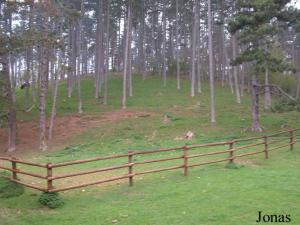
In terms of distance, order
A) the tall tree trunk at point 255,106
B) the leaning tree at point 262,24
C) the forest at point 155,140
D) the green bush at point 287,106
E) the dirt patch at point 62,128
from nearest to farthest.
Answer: the forest at point 155,140 → the green bush at point 287,106 → the leaning tree at point 262,24 → the tall tree trunk at point 255,106 → the dirt patch at point 62,128

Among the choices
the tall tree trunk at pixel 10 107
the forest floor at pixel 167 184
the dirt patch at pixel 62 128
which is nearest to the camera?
the forest floor at pixel 167 184

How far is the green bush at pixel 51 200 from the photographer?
11.1 meters

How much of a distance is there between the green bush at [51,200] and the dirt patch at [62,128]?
56.8ft

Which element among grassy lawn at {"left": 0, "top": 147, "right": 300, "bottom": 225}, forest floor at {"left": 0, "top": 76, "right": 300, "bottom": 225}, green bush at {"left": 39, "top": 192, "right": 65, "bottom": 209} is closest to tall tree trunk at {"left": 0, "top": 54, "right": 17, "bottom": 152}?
forest floor at {"left": 0, "top": 76, "right": 300, "bottom": 225}

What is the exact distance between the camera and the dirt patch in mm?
30298

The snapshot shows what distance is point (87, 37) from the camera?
73.4 m

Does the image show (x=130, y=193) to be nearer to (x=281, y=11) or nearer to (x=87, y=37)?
(x=281, y=11)

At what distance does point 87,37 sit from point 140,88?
957 inches

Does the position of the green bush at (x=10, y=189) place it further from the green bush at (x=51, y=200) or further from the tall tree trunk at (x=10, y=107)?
the tall tree trunk at (x=10, y=107)

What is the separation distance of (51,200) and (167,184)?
3.74 metres

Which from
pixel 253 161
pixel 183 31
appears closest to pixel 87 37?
pixel 183 31

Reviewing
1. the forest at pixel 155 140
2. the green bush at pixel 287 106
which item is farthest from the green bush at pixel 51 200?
the green bush at pixel 287 106

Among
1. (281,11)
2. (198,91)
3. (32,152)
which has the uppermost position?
(281,11)

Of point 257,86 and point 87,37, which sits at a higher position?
point 87,37
